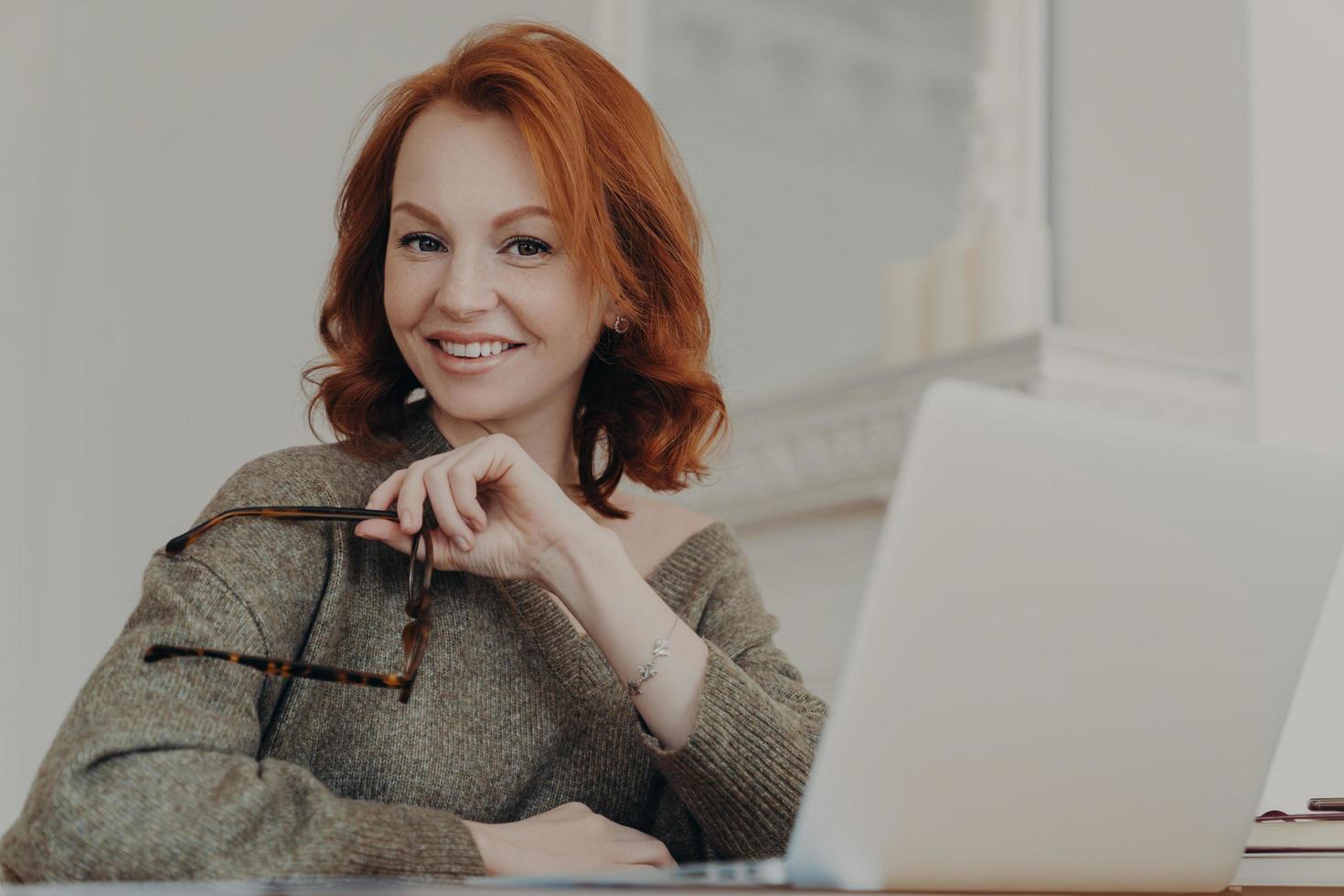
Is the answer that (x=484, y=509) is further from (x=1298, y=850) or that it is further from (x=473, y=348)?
(x=1298, y=850)

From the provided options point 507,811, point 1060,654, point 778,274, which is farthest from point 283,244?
point 1060,654

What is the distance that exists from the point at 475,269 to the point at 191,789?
50cm

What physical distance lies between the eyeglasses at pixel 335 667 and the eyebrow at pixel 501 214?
0.28 metres

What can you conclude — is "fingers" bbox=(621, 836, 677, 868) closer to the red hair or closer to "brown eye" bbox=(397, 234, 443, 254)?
the red hair

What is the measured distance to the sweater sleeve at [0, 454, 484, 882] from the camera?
32.3 inches

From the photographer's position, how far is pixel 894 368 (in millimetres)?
2004

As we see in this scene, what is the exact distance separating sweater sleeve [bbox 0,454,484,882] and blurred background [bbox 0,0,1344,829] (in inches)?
34.7

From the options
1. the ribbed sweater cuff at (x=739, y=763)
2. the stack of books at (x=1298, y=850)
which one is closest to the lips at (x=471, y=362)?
the ribbed sweater cuff at (x=739, y=763)

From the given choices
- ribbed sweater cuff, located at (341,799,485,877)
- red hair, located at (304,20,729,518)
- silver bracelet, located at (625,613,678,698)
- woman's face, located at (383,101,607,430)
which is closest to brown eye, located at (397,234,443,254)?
woman's face, located at (383,101,607,430)

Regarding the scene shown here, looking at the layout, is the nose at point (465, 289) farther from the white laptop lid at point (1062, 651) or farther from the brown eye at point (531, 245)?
the white laptop lid at point (1062, 651)

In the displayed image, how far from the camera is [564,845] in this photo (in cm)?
101

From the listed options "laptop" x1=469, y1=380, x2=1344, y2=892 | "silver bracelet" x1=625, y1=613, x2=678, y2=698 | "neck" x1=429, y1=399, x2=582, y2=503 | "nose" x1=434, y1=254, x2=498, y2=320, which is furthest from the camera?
"neck" x1=429, y1=399, x2=582, y2=503

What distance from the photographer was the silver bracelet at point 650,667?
1.04 meters

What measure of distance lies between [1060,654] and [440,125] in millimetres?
745
